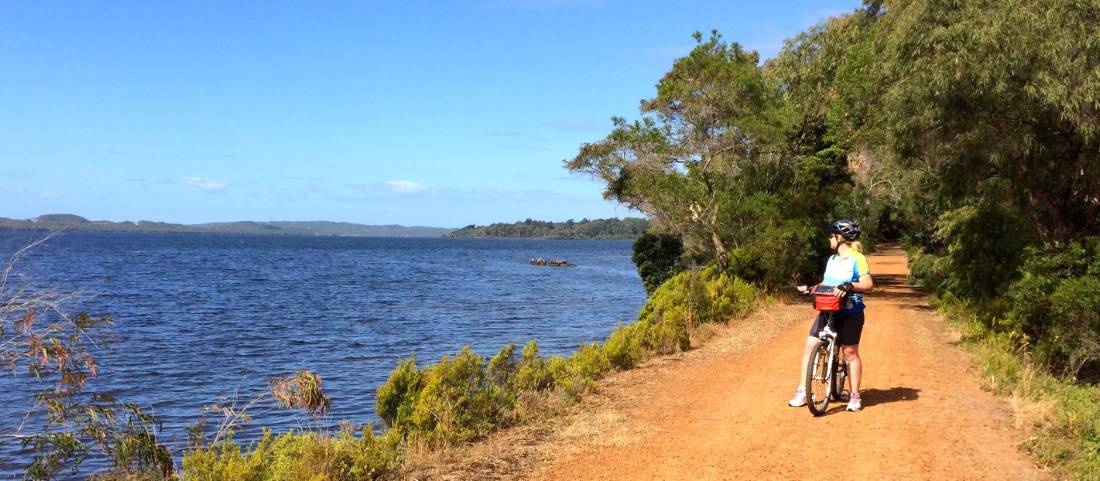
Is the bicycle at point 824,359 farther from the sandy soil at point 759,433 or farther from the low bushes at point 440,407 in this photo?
the low bushes at point 440,407

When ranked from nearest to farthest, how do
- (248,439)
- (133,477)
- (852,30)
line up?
(133,477) → (248,439) → (852,30)

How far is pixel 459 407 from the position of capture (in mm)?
8453

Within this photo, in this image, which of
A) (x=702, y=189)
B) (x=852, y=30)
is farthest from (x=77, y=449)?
(x=852, y=30)

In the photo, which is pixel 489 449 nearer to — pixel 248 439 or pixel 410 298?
pixel 248 439

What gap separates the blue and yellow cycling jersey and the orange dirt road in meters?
1.18

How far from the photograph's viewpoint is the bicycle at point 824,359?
815 cm

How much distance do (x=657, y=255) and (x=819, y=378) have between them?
30.7 metres

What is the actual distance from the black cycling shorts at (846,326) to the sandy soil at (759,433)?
0.81 m

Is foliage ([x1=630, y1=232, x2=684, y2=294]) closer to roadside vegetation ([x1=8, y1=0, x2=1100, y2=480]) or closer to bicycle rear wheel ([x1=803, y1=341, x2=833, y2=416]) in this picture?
roadside vegetation ([x1=8, y1=0, x2=1100, y2=480])

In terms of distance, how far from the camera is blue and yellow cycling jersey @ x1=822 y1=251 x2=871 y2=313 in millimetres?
8148

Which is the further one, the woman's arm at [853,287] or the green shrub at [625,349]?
the green shrub at [625,349]

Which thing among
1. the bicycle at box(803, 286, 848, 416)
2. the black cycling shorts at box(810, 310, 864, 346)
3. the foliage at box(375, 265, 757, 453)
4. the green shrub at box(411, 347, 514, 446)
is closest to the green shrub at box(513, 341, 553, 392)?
the foliage at box(375, 265, 757, 453)

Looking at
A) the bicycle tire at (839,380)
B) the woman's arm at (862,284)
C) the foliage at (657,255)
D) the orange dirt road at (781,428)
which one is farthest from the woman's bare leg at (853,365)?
the foliage at (657,255)

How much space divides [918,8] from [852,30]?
1613cm
